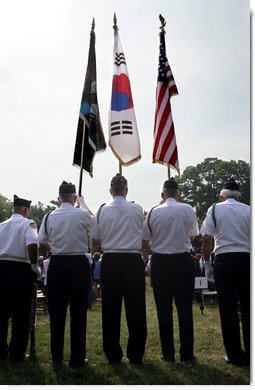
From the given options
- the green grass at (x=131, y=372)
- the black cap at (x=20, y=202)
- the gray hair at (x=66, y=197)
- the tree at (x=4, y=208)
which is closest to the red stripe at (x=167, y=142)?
the gray hair at (x=66, y=197)

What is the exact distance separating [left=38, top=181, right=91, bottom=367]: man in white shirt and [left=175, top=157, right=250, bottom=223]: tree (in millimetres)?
56115

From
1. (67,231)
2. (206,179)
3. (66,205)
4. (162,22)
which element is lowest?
(67,231)

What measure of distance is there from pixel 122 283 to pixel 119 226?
73cm

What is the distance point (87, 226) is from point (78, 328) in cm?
130

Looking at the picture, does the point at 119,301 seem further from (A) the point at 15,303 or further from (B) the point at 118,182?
(B) the point at 118,182

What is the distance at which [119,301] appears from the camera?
5.90 metres

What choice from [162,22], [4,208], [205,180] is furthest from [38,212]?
[162,22]

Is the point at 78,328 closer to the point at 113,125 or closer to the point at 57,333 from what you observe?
the point at 57,333

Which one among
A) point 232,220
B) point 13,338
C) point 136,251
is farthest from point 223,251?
point 13,338

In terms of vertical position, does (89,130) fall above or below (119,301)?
above

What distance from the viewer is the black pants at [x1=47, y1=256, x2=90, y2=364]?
5.80m

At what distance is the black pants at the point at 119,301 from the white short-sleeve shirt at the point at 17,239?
108cm

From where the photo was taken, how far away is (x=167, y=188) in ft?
20.6

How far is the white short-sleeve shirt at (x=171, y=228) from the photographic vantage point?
6008 mm
